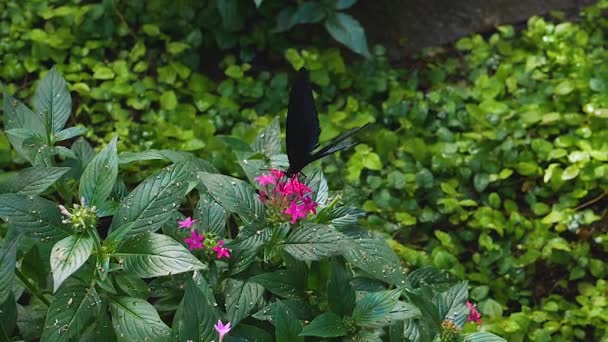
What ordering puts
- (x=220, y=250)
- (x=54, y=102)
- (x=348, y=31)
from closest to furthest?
(x=220, y=250)
(x=54, y=102)
(x=348, y=31)

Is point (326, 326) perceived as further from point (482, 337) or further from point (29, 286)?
point (29, 286)

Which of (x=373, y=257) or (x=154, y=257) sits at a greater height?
(x=154, y=257)

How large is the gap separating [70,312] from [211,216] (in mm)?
384

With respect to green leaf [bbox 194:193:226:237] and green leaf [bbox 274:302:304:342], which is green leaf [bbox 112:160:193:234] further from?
green leaf [bbox 274:302:304:342]

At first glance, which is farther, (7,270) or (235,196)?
(235,196)

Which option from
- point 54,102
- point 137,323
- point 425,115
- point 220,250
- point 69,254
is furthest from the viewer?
point 425,115

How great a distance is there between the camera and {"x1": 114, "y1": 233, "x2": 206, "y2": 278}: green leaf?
4.84 ft

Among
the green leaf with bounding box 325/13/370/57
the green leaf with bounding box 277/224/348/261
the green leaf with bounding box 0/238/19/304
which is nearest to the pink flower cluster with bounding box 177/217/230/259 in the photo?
the green leaf with bounding box 277/224/348/261

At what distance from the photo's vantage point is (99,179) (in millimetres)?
1603

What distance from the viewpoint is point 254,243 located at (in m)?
1.64

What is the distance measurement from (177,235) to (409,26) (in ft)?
6.93

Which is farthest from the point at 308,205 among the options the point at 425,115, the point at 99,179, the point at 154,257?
the point at 425,115

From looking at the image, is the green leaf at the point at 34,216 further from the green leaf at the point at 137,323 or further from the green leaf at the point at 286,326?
the green leaf at the point at 286,326

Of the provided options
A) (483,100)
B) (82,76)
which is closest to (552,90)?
(483,100)
